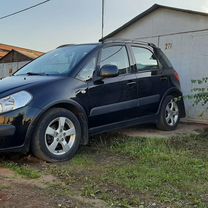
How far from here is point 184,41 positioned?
9383 mm

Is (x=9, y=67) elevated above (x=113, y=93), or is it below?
above

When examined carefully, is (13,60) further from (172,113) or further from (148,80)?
(148,80)

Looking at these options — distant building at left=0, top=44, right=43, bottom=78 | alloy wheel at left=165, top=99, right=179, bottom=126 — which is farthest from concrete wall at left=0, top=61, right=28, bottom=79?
alloy wheel at left=165, top=99, right=179, bottom=126

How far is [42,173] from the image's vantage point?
4848 millimetres

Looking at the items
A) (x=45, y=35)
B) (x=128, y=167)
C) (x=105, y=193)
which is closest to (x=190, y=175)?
(x=128, y=167)

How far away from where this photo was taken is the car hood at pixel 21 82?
5.27 meters

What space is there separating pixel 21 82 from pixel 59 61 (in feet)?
3.33

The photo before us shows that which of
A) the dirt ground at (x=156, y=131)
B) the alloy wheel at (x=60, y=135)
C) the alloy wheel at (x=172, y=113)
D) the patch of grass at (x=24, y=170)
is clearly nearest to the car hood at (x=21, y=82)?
the alloy wheel at (x=60, y=135)

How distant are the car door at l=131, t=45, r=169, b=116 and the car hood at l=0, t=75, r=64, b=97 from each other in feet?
5.73

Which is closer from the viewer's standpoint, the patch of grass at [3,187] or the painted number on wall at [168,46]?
the patch of grass at [3,187]

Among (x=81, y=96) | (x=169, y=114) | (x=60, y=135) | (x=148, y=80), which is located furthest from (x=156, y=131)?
(x=60, y=135)

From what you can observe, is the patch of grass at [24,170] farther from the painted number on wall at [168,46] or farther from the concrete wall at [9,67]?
the concrete wall at [9,67]

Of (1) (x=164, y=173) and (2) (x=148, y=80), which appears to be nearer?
(1) (x=164, y=173)

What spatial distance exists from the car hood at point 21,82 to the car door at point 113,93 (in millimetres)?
683
